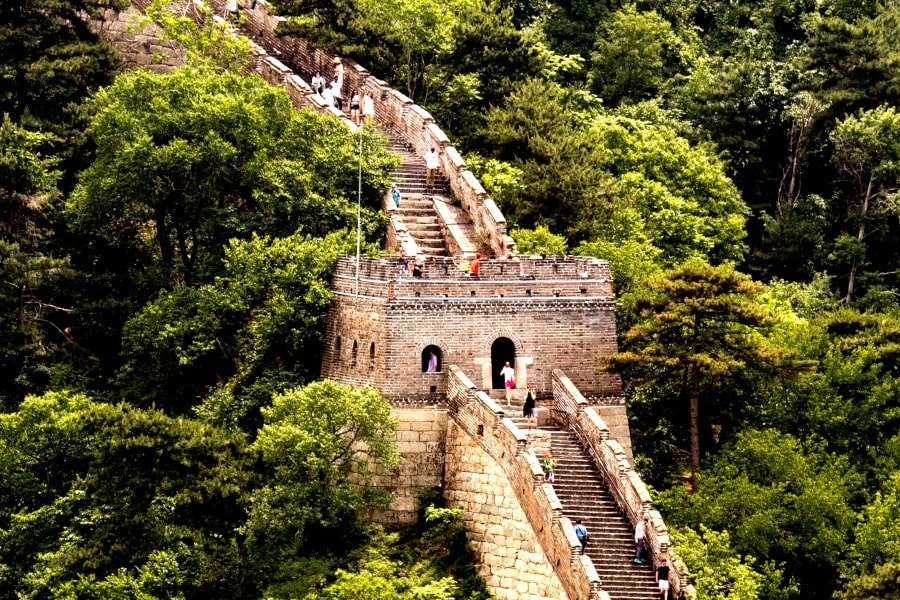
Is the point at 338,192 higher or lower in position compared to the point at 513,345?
higher

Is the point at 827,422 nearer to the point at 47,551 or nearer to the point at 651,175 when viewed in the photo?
the point at 651,175

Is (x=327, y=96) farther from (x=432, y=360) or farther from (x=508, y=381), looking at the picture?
(x=508, y=381)

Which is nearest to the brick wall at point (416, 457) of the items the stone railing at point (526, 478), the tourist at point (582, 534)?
the stone railing at point (526, 478)

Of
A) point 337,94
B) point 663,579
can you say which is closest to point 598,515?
point 663,579

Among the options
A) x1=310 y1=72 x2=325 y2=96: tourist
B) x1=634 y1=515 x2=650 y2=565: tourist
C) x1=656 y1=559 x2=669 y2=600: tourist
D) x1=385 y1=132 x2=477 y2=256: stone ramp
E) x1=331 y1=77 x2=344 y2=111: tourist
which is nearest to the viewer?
x1=656 y1=559 x2=669 y2=600: tourist

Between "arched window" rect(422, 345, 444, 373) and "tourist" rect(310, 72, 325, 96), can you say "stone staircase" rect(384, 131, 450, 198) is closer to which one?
"tourist" rect(310, 72, 325, 96)

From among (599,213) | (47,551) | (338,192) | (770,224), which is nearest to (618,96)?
(770,224)

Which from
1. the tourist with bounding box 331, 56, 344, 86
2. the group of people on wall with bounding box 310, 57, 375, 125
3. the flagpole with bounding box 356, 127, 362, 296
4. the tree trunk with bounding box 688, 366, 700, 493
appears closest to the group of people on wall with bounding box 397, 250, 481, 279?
the flagpole with bounding box 356, 127, 362, 296
